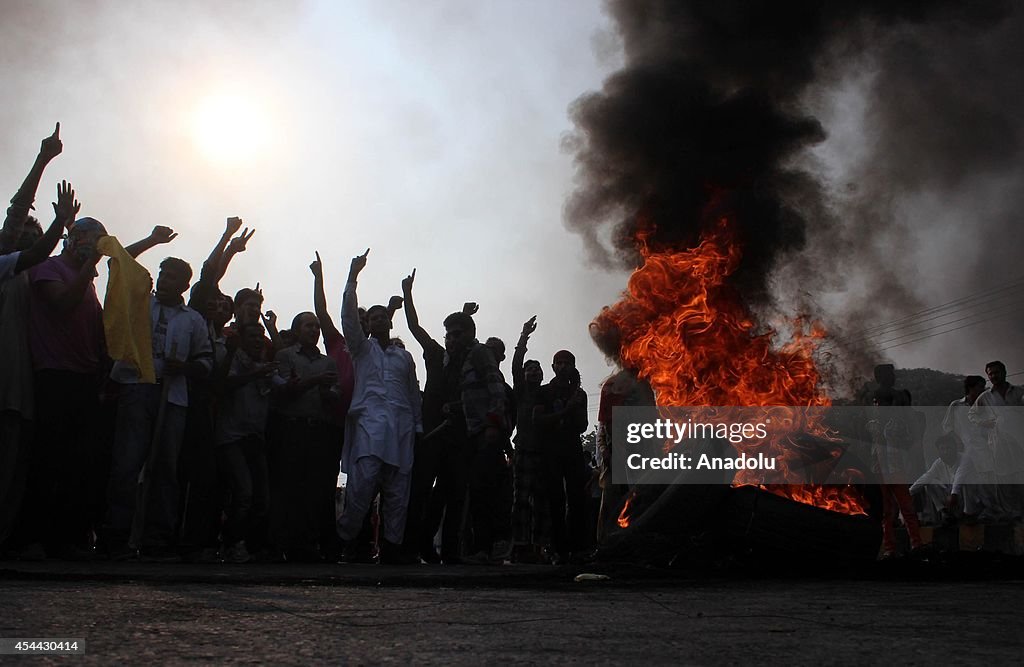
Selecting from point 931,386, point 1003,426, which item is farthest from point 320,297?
point 931,386

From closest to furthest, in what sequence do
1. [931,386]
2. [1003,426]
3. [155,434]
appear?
[155,434], [1003,426], [931,386]

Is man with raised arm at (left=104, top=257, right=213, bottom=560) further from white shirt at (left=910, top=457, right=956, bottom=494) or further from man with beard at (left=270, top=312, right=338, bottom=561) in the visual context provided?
white shirt at (left=910, top=457, right=956, bottom=494)

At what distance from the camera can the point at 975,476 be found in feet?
40.9

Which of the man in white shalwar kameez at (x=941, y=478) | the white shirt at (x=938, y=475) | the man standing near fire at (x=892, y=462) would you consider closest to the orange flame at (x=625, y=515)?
the man standing near fire at (x=892, y=462)

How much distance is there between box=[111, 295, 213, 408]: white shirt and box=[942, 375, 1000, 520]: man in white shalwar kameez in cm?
917

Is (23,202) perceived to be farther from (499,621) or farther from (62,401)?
(499,621)

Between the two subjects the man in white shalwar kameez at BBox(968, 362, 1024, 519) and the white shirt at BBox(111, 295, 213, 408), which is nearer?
the white shirt at BBox(111, 295, 213, 408)

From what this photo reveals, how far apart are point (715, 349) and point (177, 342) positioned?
4444 millimetres

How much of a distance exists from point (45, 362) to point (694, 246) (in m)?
5.85

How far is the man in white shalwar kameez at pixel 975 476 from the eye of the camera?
1246 centimetres

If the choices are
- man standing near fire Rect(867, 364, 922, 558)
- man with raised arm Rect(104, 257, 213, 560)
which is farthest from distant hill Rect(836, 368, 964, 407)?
man with raised arm Rect(104, 257, 213, 560)

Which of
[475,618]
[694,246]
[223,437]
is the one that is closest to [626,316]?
[694,246]

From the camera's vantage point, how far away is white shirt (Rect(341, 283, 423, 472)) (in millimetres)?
8773

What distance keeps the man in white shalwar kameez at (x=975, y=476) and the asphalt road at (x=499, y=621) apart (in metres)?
7.50
